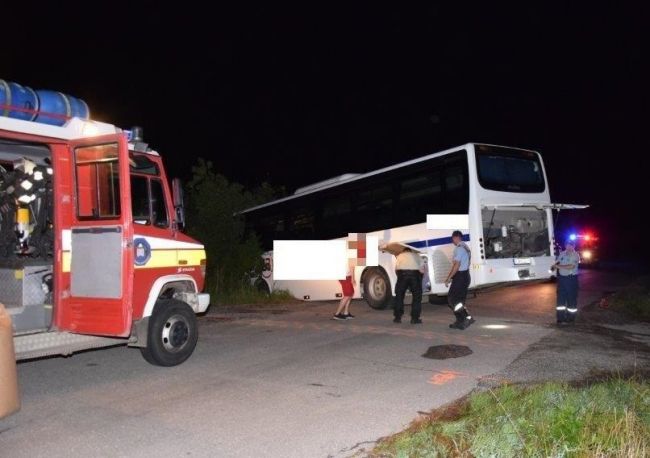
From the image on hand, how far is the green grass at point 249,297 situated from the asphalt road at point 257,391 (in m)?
4.74

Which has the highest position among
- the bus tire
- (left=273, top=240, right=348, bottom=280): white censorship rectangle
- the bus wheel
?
(left=273, top=240, right=348, bottom=280): white censorship rectangle

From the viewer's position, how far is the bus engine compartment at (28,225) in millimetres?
7570

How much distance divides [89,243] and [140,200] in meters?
0.82

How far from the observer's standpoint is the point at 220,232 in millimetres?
17531

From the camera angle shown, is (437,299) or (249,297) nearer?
(437,299)

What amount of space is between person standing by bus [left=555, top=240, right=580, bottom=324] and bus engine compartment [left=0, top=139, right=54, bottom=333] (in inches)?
345

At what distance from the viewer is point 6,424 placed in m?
5.56

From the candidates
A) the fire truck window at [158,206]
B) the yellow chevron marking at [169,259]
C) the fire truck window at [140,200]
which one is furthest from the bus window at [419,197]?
the fire truck window at [140,200]

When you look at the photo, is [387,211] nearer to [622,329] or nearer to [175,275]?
[622,329]

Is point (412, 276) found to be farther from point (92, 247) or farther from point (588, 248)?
point (588, 248)

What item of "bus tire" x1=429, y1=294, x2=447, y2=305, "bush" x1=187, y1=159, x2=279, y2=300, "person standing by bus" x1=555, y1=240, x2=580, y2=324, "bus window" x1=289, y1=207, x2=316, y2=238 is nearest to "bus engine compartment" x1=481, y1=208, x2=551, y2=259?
"person standing by bus" x1=555, y1=240, x2=580, y2=324

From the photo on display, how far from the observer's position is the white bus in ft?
39.1

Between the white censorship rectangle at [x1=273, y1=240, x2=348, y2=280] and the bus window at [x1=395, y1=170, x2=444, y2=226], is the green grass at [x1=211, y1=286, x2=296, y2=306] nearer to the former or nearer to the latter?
the white censorship rectangle at [x1=273, y1=240, x2=348, y2=280]

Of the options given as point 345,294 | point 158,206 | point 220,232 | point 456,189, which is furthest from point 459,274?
point 220,232
